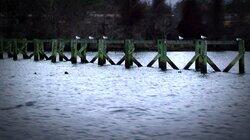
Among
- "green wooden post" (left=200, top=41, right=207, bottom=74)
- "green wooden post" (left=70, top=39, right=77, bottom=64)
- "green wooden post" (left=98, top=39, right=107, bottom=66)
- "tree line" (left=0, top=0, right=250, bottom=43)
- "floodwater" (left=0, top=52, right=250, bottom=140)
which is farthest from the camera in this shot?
"tree line" (left=0, top=0, right=250, bottom=43)

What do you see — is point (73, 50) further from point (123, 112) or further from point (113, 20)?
point (113, 20)

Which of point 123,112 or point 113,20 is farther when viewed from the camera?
point 113,20

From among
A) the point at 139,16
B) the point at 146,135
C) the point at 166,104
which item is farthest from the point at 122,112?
the point at 139,16

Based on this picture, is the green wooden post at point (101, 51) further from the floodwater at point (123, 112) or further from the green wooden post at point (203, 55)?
the floodwater at point (123, 112)

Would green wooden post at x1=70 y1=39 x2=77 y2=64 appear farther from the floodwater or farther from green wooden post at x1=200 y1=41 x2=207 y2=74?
the floodwater

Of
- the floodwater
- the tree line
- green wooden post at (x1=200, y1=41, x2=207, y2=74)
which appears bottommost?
the floodwater

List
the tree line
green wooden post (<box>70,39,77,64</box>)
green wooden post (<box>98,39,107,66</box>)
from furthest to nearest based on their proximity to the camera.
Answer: the tree line < green wooden post (<box>70,39,77,64</box>) < green wooden post (<box>98,39,107,66</box>)

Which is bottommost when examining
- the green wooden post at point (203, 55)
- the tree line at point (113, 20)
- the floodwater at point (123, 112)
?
the floodwater at point (123, 112)

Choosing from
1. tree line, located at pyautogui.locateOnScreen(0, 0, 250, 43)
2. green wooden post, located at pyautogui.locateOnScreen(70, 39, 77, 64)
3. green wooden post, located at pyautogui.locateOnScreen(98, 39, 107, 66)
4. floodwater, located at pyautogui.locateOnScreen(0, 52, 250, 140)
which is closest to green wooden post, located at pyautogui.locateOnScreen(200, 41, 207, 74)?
floodwater, located at pyautogui.locateOnScreen(0, 52, 250, 140)

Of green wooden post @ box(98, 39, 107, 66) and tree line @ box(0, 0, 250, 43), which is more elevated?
tree line @ box(0, 0, 250, 43)

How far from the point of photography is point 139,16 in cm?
9812

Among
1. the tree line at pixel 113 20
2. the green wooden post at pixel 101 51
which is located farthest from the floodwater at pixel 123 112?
the tree line at pixel 113 20

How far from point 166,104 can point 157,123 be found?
3.39 metres

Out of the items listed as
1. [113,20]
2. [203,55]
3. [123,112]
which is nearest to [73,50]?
[203,55]
